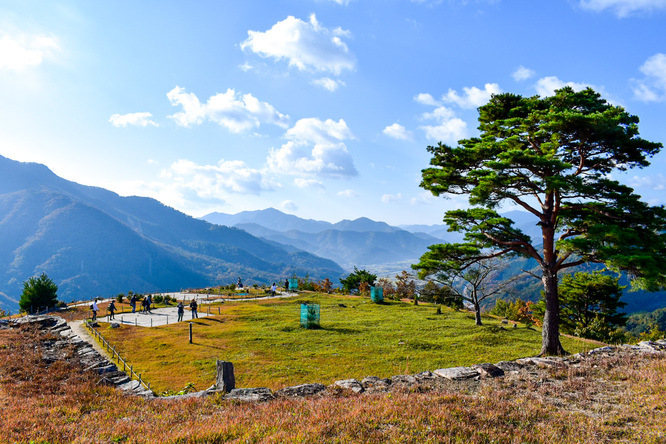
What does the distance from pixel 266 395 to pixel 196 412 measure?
7.68ft

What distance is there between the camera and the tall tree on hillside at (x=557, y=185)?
49.1 ft

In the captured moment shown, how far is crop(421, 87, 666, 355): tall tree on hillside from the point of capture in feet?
49.1

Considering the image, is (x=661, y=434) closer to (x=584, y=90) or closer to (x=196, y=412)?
(x=196, y=412)

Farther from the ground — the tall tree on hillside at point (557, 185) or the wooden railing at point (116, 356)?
the tall tree on hillside at point (557, 185)

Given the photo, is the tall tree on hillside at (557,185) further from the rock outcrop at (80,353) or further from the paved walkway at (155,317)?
the paved walkway at (155,317)

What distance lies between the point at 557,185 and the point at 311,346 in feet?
57.5

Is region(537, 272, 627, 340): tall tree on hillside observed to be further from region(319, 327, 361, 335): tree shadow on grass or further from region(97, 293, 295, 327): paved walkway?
region(97, 293, 295, 327): paved walkway

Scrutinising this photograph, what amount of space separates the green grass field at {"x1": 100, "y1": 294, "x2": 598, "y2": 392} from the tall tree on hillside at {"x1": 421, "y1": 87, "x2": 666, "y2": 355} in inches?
234

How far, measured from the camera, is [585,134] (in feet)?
52.7

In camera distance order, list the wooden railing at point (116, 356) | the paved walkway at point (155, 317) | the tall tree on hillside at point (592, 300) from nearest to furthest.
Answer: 1. the wooden railing at point (116, 356)
2. the paved walkway at point (155, 317)
3. the tall tree on hillside at point (592, 300)

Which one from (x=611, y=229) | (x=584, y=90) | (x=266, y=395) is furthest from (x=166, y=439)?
(x=584, y=90)

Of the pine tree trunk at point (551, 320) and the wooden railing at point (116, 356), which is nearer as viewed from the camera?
the wooden railing at point (116, 356)

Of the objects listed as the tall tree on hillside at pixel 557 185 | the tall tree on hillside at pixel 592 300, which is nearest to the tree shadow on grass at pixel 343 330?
the tall tree on hillside at pixel 557 185

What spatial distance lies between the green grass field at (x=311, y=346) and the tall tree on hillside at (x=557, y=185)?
19.5 ft
